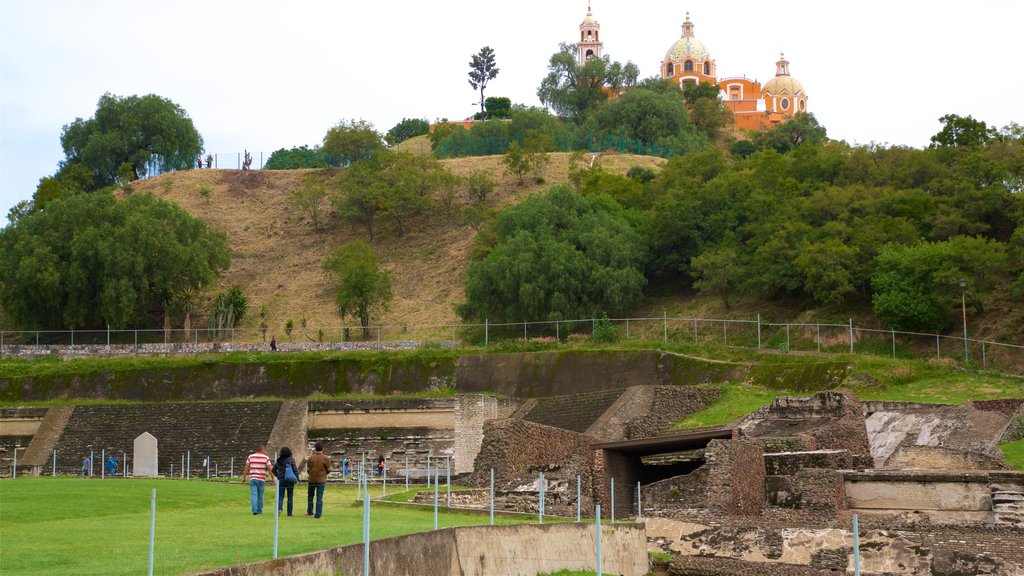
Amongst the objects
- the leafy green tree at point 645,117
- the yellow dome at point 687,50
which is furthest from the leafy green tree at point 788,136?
the yellow dome at point 687,50

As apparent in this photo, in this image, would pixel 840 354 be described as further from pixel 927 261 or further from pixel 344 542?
pixel 344 542

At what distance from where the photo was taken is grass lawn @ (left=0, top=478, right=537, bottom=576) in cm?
1640

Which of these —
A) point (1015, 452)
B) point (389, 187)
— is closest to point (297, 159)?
point (389, 187)

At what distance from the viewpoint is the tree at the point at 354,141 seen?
9062cm

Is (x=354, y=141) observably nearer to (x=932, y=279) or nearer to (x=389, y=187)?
A: (x=389, y=187)

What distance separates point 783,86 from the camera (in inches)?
4892

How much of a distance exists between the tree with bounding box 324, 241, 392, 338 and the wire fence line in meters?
1.30

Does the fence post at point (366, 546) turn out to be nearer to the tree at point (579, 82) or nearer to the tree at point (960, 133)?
the tree at point (960, 133)

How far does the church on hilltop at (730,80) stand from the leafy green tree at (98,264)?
59.6 m

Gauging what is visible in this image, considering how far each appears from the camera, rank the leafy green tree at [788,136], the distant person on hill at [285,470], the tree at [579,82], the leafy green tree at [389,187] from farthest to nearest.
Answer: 1. the tree at [579,82]
2. the leafy green tree at [788,136]
3. the leafy green tree at [389,187]
4. the distant person on hill at [285,470]

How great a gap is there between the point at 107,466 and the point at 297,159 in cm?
5953

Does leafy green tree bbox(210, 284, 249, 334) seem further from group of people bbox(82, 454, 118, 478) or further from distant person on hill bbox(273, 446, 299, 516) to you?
distant person on hill bbox(273, 446, 299, 516)

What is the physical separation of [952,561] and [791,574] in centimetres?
276

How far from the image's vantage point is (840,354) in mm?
51031
